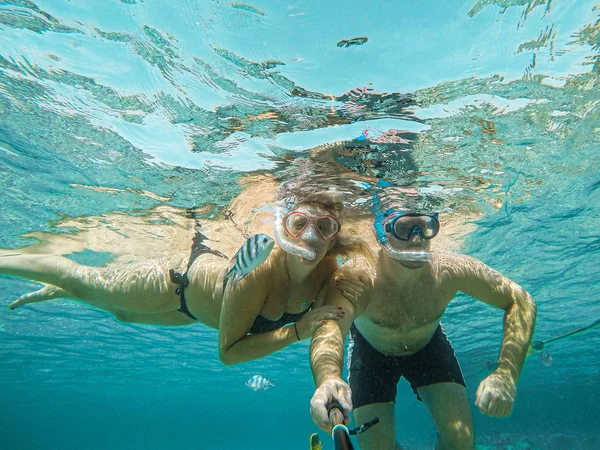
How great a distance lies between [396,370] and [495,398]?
262 centimetres

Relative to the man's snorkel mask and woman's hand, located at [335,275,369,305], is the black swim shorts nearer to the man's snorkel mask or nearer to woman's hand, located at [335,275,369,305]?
woman's hand, located at [335,275,369,305]

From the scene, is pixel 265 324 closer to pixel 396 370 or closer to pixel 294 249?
pixel 294 249

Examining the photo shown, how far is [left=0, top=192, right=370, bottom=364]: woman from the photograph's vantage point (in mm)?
4602

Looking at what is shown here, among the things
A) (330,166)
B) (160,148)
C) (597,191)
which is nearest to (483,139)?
(330,166)

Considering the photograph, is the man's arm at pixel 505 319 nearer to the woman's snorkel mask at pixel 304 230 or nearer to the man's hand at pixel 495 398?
the man's hand at pixel 495 398

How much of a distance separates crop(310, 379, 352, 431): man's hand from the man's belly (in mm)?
3495

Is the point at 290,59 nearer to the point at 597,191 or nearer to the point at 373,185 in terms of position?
the point at 373,185

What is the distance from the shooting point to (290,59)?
5.32 meters

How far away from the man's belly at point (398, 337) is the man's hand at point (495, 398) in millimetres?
2046

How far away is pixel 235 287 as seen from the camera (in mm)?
4598

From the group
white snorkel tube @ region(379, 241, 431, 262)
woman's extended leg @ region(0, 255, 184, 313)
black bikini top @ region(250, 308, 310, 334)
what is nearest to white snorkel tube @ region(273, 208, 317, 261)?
black bikini top @ region(250, 308, 310, 334)

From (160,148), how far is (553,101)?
7.83m

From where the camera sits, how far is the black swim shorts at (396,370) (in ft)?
19.8

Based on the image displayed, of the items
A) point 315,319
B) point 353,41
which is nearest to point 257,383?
point 315,319
